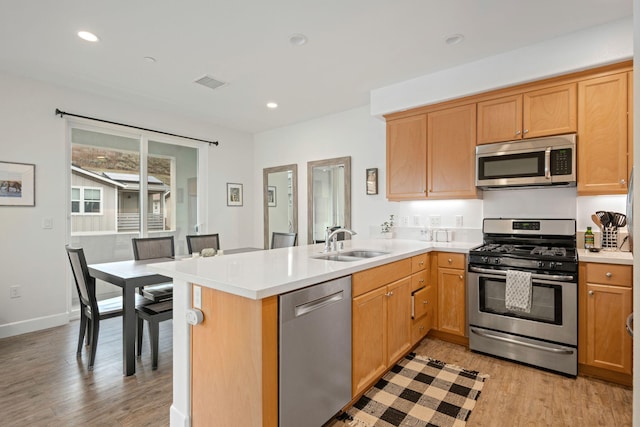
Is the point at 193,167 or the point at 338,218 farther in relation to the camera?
the point at 193,167

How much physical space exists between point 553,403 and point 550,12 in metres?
2.72

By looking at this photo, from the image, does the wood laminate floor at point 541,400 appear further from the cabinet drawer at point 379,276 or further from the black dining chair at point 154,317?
the black dining chair at point 154,317

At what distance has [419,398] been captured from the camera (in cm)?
216

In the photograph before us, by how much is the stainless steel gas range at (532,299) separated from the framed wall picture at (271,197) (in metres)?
3.44

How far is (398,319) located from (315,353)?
104 centimetres

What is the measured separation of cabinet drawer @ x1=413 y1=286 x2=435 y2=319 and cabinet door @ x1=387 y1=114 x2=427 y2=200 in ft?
3.52

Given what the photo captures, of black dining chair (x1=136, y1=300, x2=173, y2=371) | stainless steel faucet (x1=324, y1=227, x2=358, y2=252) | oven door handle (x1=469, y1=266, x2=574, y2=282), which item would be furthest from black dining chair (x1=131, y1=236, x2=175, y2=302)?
oven door handle (x1=469, y1=266, x2=574, y2=282)

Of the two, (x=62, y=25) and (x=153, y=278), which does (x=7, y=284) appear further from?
(x=62, y=25)

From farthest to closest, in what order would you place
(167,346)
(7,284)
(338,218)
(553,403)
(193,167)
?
1. (193,167)
2. (338,218)
3. (7,284)
4. (167,346)
5. (553,403)

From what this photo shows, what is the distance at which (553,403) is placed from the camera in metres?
2.12

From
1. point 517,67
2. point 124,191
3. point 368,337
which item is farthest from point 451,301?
point 124,191

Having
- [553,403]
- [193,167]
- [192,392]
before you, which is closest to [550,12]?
[553,403]

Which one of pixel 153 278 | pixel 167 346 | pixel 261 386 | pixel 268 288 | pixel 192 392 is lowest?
pixel 167 346

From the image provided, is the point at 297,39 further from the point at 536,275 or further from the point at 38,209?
the point at 38,209
